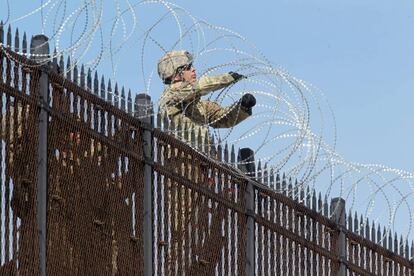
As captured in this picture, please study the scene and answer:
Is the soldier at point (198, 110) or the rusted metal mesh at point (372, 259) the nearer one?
the soldier at point (198, 110)

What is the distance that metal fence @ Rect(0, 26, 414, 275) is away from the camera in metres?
16.2

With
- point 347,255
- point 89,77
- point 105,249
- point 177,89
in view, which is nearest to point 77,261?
point 105,249

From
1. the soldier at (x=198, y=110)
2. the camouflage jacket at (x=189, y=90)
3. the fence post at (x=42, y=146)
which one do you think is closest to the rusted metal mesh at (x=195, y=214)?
the soldier at (x=198, y=110)

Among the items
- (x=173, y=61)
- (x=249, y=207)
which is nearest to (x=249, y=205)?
(x=249, y=207)

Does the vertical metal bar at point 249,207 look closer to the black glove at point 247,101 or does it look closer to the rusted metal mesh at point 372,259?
the black glove at point 247,101

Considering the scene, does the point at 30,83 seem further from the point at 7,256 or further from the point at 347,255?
the point at 347,255

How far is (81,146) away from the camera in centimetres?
1702

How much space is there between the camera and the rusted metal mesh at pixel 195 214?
18078mm

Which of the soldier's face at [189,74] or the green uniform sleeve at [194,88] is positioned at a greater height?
the soldier's face at [189,74]

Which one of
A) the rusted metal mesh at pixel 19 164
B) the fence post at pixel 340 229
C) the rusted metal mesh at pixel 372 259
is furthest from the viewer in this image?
the rusted metal mesh at pixel 372 259

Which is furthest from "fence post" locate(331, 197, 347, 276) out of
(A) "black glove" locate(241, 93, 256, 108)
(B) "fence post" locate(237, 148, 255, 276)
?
(A) "black glove" locate(241, 93, 256, 108)

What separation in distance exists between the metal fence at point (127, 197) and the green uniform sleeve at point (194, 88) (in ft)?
1.27

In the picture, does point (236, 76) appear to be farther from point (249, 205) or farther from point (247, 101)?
point (249, 205)

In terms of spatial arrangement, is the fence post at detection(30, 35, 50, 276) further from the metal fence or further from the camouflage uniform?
the camouflage uniform
